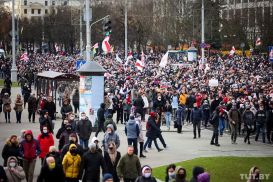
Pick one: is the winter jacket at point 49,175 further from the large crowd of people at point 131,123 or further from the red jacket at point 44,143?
the red jacket at point 44,143

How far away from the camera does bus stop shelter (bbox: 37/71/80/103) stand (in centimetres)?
3456

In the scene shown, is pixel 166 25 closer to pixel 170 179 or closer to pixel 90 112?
pixel 90 112

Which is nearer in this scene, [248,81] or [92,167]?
[92,167]

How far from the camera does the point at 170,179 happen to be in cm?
1425

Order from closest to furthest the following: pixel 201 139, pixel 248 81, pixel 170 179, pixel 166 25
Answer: pixel 170 179 → pixel 201 139 → pixel 248 81 → pixel 166 25

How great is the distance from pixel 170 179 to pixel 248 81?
2843 cm

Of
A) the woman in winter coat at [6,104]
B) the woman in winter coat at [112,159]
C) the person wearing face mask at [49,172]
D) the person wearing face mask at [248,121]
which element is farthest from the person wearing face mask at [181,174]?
the woman in winter coat at [6,104]

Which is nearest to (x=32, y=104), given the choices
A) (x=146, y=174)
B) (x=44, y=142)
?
(x=44, y=142)

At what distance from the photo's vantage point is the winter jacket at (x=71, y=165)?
1586 cm

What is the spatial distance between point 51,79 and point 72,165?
765 inches

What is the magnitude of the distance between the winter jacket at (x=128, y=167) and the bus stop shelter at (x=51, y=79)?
18655 mm

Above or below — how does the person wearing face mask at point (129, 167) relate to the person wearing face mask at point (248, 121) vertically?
below

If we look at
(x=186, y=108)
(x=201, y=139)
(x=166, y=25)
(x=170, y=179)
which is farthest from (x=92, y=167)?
(x=166, y=25)

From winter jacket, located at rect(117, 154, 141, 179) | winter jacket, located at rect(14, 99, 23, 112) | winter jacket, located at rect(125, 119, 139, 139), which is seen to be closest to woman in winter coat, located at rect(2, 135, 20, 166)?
winter jacket, located at rect(117, 154, 141, 179)
